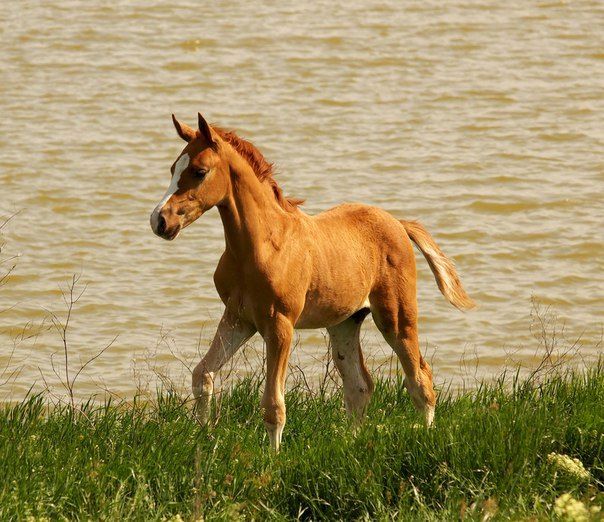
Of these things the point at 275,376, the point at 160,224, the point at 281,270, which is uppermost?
the point at 160,224

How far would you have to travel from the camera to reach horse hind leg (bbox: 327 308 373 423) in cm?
731

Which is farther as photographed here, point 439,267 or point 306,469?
point 439,267

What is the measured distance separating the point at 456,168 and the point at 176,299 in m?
4.84

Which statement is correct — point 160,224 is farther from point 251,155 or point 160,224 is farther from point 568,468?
point 568,468

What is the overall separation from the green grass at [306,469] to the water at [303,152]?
5.40ft

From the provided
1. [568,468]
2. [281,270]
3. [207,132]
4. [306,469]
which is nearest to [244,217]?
[281,270]

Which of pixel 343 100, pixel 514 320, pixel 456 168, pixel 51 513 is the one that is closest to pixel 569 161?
pixel 456 168

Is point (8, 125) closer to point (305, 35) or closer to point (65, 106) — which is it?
point (65, 106)

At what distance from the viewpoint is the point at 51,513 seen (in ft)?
18.0

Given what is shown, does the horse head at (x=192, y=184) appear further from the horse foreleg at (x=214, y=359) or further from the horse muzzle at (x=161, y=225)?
the horse foreleg at (x=214, y=359)

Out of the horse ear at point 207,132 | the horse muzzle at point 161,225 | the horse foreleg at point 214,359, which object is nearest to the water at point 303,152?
the horse foreleg at point 214,359

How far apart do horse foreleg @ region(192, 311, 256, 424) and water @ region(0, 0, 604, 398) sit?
1371 mm

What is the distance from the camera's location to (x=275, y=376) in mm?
6578

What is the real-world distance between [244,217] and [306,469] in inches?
54.4
